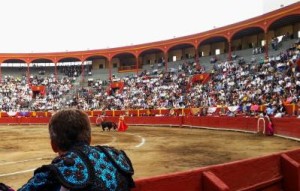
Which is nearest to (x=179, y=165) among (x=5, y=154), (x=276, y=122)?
(x=5, y=154)

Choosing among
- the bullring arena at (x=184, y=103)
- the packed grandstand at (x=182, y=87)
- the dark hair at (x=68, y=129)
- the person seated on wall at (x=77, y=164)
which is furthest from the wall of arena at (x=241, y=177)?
the packed grandstand at (x=182, y=87)

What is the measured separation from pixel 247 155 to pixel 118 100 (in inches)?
1332

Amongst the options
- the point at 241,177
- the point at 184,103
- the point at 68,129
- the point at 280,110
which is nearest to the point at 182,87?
the point at 184,103

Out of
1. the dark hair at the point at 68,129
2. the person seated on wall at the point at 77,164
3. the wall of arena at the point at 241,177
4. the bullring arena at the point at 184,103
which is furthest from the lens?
the bullring arena at the point at 184,103

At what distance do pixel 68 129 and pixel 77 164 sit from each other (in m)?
0.25

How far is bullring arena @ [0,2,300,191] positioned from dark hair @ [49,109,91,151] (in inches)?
43.6

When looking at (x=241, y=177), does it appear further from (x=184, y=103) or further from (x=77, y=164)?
(x=184, y=103)

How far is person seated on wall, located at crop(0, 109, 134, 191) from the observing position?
232 cm

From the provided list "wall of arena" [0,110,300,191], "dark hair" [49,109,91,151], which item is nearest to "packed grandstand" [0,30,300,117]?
"wall of arena" [0,110,300,191]

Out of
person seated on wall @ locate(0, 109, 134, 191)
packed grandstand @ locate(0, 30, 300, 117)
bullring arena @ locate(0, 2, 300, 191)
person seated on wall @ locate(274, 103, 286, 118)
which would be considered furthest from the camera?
packed grandstand @ locate(0, 30, 300, 117)

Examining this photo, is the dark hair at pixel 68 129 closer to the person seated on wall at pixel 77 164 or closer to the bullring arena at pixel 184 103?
the person seated on wall at pixel 77 164

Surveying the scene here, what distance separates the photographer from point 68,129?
250 centimetres

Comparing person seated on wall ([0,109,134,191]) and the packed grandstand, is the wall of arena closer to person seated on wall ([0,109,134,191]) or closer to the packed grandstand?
person seated on wall ([0,109,134,191])

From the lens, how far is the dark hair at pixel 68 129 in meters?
2.50
